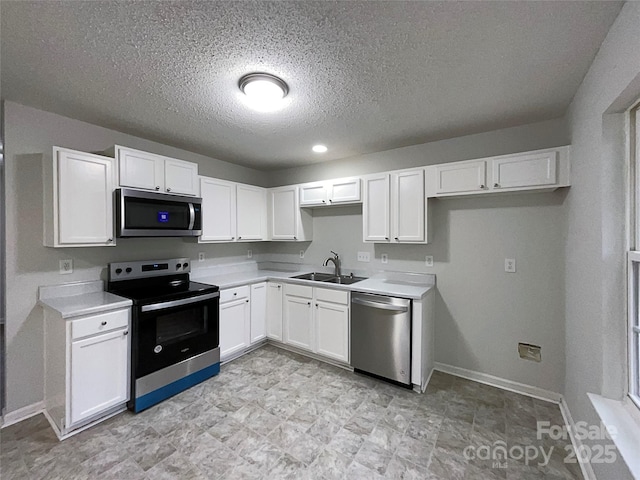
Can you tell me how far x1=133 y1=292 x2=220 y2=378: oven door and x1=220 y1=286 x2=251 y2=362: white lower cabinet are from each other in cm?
14

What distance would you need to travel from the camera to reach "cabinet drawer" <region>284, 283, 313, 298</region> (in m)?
3.19

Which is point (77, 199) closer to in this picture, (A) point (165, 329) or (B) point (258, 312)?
(A) point (165, 329)

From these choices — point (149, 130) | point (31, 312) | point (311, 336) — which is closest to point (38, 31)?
point (149, 130)

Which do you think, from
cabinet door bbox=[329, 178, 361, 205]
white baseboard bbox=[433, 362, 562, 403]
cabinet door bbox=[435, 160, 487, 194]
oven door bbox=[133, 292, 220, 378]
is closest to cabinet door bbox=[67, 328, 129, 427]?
oven door bbox=[133, 292, 220, 378]

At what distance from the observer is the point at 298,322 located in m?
3.28

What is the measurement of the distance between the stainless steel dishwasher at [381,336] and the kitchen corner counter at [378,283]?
3.0 inches

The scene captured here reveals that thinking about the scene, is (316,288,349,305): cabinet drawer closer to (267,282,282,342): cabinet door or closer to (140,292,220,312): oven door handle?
(267,282,282,342): cabinet door

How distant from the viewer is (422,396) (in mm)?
2477

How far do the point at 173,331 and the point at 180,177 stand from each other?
1.56 meters

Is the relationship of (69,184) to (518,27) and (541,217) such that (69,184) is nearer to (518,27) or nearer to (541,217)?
(518,27)

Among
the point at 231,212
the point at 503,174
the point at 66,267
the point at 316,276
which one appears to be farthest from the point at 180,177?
the point at 503,174

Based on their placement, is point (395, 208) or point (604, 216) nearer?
point (604, 216)

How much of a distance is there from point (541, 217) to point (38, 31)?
371cm

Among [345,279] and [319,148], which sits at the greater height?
[319,148]
